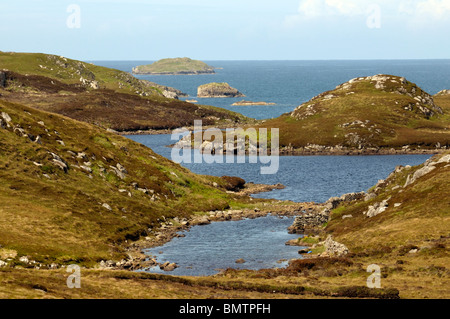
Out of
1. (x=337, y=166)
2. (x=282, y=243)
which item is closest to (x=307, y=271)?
(x=282, y=243)

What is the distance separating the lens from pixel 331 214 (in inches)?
2945

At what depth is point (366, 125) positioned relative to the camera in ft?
581

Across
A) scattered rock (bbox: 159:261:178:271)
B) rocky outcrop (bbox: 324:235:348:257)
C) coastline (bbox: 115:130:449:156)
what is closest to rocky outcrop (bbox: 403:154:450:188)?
rocky outcrop (bbox: 324:235:348:257)

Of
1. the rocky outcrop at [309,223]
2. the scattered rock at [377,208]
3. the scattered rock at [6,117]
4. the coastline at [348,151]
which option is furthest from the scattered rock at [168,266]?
the coastline at [348,151]

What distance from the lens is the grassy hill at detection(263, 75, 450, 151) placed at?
16888 cm

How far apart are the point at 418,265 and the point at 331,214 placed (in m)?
28.0

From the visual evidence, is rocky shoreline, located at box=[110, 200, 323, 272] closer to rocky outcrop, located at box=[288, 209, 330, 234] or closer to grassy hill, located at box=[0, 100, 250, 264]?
grassy hill, located at box=[0, 100, 250, 264]

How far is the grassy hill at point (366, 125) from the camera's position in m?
169

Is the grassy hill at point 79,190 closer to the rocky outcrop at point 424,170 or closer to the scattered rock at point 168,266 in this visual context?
the scattered rock at point 168,266

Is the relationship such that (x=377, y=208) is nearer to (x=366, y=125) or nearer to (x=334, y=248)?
(x=334, y=248)

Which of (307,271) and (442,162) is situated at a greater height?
(442,162)

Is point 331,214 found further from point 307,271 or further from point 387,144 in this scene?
point 387,144
